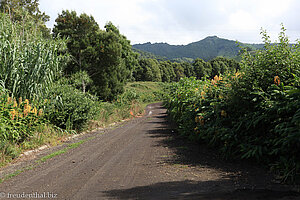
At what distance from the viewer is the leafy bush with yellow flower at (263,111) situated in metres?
3.78

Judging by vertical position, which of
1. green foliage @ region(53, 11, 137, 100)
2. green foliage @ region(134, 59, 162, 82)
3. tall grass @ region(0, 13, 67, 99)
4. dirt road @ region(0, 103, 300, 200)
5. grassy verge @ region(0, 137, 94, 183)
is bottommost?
grassy verge @ region(0, 137, 94, 183)

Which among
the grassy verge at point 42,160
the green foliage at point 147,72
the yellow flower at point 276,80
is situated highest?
the green foliage at point 147,72

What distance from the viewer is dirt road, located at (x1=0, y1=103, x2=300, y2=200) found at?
3441mm

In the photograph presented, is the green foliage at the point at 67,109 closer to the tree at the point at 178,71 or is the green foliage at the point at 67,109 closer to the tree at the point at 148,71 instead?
the tree at the point at 148,71

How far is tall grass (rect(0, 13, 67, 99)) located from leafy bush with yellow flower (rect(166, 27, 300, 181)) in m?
5.90

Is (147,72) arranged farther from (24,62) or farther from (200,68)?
(24,62)

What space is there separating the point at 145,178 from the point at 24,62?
6.43 meters

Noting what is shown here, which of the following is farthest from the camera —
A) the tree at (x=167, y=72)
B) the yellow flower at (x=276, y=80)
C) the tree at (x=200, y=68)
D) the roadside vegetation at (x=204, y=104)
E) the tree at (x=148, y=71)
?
the tree at (x=200, y=68)

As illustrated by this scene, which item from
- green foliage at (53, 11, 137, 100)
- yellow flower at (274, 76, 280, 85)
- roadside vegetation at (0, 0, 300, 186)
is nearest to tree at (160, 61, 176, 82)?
green foliage at (53, 11, 137, 100)

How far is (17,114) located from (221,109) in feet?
19.2

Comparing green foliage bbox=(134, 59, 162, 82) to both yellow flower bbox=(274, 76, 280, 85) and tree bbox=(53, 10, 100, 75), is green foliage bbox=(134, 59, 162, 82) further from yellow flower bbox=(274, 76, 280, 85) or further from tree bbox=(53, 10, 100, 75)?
yellow flower bbox=(274, 76, 280, 85)

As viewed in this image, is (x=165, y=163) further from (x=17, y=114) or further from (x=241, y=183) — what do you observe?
(x=17, y=114)

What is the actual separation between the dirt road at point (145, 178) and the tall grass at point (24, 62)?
314 cm

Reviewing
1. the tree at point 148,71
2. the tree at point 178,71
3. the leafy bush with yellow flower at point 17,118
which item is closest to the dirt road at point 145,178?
the leafy bush with yellow flower at point 17,118
